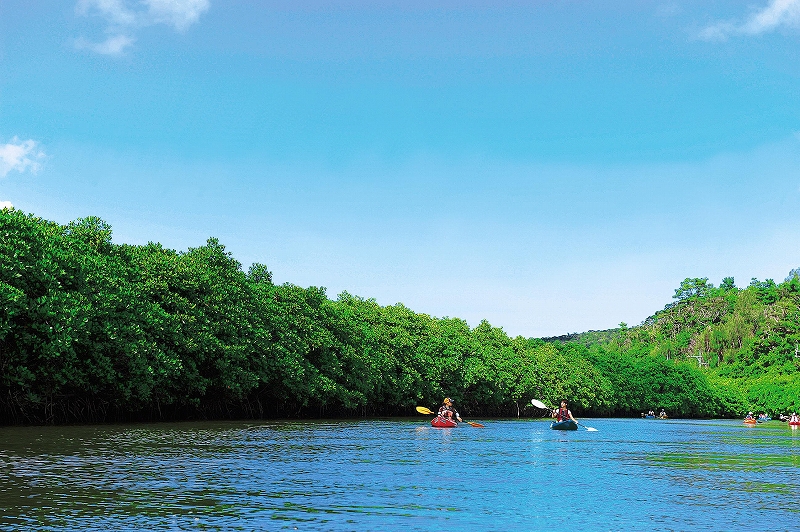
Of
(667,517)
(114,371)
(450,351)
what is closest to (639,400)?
(450,351)

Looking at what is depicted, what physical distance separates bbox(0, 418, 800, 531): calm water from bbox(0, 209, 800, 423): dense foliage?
8.59 m

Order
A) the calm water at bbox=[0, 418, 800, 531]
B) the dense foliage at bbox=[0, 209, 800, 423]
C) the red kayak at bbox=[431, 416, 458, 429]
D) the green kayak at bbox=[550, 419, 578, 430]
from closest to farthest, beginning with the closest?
the calm water at bbox=[0, 418, 800, 531]
the dense foliage at bbox=[0, 209, 800, 423]
the red kayak at bbox=[431, 416, 458, 429]
the green kayak at bbox=[550, 419, 578, 430]

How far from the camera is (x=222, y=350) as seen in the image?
57.5 meters

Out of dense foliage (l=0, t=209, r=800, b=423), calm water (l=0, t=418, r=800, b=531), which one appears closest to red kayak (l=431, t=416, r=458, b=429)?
dense foliage (l=0, t=209, r=800, b=423)

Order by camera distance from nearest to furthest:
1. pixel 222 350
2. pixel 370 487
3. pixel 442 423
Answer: pixel 370 487
pixel 442 423
pixel 222 350

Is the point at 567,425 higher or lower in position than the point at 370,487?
higher

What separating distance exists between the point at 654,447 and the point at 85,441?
2645 centimetres

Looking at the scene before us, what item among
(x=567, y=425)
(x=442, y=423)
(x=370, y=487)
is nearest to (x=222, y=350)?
(x=442, y=423)

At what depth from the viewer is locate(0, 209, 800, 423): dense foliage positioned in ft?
137

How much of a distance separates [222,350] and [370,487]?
128ft

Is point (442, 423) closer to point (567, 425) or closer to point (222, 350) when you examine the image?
point (567, 425)

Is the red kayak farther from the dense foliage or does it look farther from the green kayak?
the dense foliage

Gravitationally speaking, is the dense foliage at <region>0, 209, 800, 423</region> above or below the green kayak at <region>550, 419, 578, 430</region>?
above

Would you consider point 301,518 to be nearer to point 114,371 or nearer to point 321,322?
point 114,371
